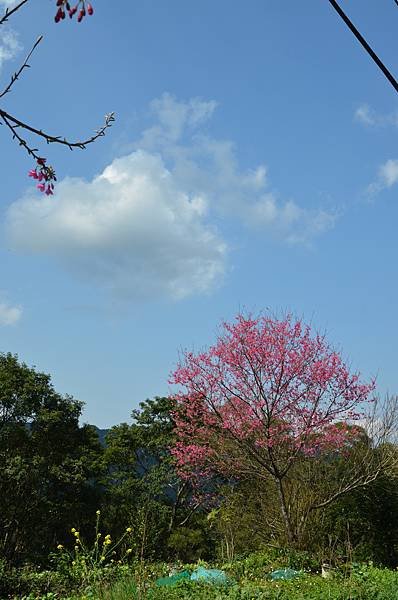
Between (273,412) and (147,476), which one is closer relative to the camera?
(273,412)

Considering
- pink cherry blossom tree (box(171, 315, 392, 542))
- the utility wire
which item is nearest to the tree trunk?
pink cherry blossom tree (box(171, 315, 392, 542))

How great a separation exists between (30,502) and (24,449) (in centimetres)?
158

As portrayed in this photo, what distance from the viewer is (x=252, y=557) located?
35.4 feet

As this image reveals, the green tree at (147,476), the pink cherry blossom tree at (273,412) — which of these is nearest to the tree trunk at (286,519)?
the pink cherry blossom tree at (273,412)

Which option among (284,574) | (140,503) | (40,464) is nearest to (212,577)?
(284,574)

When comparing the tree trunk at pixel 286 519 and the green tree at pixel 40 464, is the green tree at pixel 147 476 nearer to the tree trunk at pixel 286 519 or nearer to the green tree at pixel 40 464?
the green tree at pixel 40 464

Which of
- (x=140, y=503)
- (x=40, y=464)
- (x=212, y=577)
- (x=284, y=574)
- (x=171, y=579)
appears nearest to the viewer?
(x=212, y=577)

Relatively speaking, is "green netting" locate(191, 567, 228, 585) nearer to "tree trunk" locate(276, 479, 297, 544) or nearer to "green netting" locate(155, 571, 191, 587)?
"green netting" locate(155, 571, 191, 587)

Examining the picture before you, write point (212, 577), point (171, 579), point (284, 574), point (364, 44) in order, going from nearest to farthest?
point (364, 44)
point (212, 577)
point (171, 579)
point (284, 574)

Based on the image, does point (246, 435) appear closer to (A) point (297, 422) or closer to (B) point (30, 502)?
(A) point (297, 422)

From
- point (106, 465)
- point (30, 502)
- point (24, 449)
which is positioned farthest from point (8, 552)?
point (106, 465)

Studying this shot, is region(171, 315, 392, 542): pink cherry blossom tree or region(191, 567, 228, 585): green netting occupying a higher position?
region(171, 315, 392, 542): pink cherry blossom tree

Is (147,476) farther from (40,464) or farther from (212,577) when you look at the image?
(212,577)

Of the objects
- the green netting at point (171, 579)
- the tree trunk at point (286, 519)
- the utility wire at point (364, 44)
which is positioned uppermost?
the utility wire at point (364, 44)
